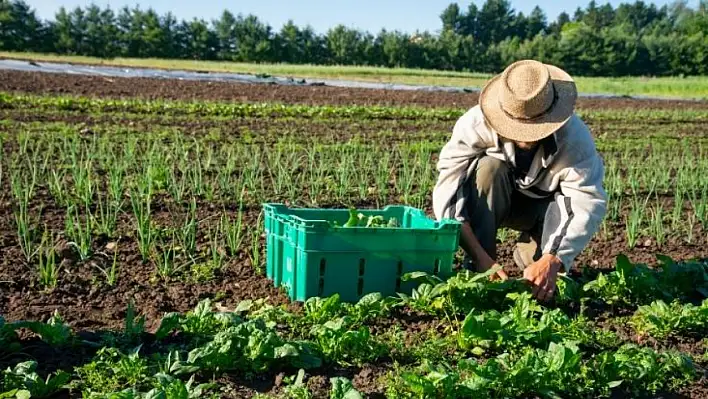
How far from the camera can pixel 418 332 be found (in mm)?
2896

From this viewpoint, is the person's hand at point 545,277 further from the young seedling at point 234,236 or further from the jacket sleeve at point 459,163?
the young seedling at point 234,236

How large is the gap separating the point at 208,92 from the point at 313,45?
3380 cm

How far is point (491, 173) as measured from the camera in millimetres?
3447

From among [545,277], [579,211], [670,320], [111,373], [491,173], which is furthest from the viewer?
[491,173]

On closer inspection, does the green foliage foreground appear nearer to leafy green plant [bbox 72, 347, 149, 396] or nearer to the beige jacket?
leafy green plant [bbox 72, 347, 149, 396]

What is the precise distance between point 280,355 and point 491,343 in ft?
2.58

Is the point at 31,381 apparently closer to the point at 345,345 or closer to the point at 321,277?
the point at 345,345

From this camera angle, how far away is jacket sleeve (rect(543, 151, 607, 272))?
10.6 ft

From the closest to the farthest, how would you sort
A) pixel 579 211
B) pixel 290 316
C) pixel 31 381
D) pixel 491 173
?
pixel 31 381 → pixel 290 316 → pixel 579 211 → pixel 491 173

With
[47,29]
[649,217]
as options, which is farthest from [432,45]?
[649,217]

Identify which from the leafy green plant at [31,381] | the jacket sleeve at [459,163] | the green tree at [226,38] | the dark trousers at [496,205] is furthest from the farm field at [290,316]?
the green tree at [226,38]

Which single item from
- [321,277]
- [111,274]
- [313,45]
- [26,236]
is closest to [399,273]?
[321,277]

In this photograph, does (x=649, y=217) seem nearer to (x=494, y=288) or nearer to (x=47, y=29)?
(x=494, y=288)

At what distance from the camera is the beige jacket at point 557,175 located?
324cm
